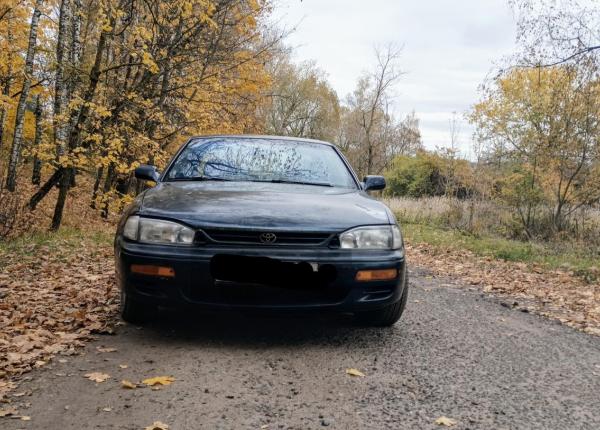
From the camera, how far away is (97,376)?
287 centimetres

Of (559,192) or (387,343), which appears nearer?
(387,343)

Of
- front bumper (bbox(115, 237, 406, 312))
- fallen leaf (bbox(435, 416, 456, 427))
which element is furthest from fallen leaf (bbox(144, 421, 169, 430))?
fallen leaf (bbox(435, 416, 456, 427))


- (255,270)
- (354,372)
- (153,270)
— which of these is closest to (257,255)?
(255,270)

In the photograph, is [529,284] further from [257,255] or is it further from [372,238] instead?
[257,255]

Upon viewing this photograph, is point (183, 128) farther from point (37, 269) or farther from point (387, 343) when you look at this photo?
point (387, 343)

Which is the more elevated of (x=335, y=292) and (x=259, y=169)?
(x=259, y=169)

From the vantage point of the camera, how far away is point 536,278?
26.0 feet

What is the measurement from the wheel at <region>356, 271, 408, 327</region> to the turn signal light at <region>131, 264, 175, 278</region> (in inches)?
55.8

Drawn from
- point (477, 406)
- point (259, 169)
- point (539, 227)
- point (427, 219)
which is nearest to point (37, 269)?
point (259, 169)

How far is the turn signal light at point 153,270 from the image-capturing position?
3170 millimetres

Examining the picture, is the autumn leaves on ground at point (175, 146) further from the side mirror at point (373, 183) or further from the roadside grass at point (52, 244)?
the side mirror at point (373, 183)

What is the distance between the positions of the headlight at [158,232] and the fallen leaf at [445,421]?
5.79 feet

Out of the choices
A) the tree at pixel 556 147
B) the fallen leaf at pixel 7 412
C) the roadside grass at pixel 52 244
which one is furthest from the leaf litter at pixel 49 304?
the tree at pixel 556 147

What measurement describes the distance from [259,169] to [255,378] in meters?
1.99
